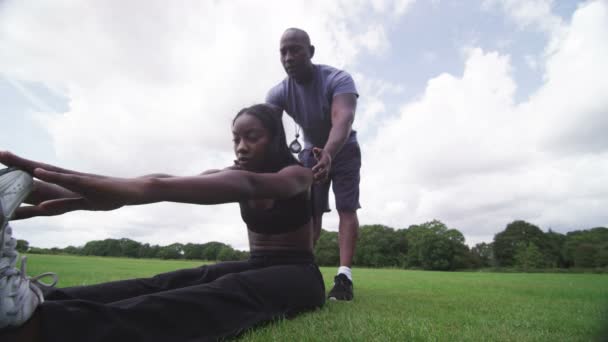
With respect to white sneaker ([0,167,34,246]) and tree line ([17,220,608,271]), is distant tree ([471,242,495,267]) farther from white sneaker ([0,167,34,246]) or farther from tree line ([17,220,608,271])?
white sneaker ([0,167,34,246])

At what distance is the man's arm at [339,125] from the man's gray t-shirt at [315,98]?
12 centimetres

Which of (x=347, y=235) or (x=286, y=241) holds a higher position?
(x=347, y=235)

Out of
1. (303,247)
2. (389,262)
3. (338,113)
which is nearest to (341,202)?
(338,113)

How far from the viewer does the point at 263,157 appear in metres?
2.71

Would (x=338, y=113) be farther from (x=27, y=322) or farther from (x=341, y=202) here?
(x=27, y=322)

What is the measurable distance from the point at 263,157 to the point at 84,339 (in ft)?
5.48

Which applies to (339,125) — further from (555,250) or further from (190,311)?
→ (555,250)

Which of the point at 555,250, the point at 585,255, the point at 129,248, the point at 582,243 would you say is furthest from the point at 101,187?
the point at 129,248

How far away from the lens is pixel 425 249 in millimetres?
70188

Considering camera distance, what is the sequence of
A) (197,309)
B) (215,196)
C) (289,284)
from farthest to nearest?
(289,284) → (197,309) → (215,196)

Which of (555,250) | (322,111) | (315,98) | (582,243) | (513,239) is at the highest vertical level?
(513,239)

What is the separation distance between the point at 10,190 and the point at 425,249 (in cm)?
7514

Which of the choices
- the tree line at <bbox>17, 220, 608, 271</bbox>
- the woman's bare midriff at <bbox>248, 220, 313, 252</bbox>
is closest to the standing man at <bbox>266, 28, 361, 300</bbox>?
the woman's bare midriff at <bbox>248, 220, 313, 252</bbox>

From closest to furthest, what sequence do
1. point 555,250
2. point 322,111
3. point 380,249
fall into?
point 322,111 < point 555,250 < point 380,249
